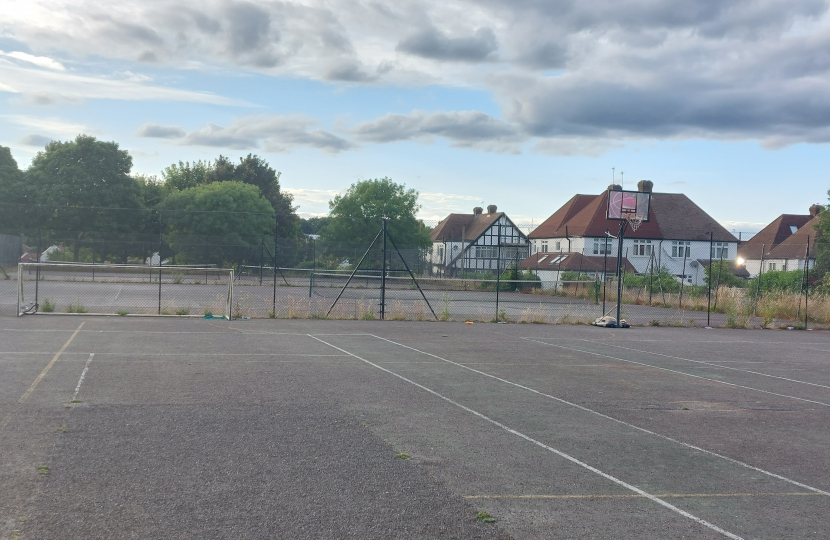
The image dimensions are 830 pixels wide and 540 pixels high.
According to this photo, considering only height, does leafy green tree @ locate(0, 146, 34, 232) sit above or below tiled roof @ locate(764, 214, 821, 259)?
above

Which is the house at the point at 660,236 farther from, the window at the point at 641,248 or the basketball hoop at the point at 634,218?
the basketball hoop at the point at 634,218

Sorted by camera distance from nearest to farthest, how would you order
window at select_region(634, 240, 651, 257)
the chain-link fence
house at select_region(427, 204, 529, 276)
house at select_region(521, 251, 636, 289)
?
the chain-link fence → house at select_region(521, 251, 636, 289) → window at select_region(634, 240, 651, 257) → house at select_region(427, 204, 529, 276)

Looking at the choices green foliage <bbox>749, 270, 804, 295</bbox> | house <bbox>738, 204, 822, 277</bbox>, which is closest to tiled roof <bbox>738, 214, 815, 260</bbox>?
house <bbox>738, 204, 822, 277</bbox>

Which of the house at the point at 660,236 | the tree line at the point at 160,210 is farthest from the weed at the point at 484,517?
the house at the point at 660,236

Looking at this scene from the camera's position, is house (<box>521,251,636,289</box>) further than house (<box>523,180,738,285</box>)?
No

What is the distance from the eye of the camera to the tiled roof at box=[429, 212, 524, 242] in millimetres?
76750

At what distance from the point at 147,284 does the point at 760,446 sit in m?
32.6

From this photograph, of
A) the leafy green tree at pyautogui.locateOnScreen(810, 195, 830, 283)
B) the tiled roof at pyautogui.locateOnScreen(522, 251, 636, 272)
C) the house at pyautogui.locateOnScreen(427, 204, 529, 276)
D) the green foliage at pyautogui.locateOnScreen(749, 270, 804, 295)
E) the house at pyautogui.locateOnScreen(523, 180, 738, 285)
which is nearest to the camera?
the green foliage at pyautogui.locateOnScreen(749, 270, 804, 295)

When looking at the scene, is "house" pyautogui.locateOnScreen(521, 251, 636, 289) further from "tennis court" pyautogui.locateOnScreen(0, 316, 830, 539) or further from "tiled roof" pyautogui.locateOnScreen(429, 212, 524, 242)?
"tennis court" pyautogui.locateOnScreen(0, 316, 830, 539)

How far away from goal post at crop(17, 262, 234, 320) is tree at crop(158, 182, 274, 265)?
1507 millimetres

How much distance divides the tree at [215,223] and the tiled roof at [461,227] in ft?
74.1

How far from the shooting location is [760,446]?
7766 mm

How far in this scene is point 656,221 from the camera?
62.7 metres

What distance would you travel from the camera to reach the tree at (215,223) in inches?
1555
